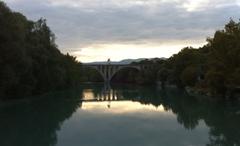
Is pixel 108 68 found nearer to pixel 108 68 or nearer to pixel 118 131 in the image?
pixel 108 68

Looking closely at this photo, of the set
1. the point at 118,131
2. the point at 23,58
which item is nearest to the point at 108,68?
the point at 23,58

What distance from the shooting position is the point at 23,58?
44.8m

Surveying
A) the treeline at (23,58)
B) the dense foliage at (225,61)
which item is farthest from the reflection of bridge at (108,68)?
the dense foliage at (225,61)

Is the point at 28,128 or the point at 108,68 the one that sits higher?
the point at 108,68

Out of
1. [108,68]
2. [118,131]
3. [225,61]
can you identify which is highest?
[108,68]

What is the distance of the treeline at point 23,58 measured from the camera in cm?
4262

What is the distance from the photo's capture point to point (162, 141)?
21188mm

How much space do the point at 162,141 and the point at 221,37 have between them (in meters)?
31.2

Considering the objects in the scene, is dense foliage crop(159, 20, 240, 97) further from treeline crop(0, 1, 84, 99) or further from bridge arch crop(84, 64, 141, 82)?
bridge arch crop(84, 64, 141, 82)

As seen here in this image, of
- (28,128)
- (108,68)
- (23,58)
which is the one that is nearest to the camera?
(28,128)

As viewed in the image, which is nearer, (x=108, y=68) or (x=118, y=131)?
(x=118, y=131)

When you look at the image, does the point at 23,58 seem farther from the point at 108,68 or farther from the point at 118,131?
the point at 108,68

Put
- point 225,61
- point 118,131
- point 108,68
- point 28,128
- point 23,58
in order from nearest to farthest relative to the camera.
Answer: point 118,131 → point 28,128 → point 23,58 → point 225,61 → point 108,68

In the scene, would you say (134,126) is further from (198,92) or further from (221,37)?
(198,92)
